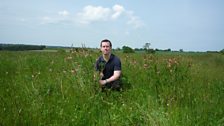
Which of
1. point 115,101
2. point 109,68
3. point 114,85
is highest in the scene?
point 109,68

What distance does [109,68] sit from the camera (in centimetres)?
582

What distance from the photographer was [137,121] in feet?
11.9

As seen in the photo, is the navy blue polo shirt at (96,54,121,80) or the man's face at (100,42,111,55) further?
the navy blue polo shirt at (96,54,121,80)

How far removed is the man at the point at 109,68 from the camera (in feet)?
18.3

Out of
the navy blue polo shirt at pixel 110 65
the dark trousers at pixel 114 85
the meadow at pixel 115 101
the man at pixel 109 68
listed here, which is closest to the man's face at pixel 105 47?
the man at pixel 109 68

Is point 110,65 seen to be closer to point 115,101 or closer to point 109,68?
point 109,68

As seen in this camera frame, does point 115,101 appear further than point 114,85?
No

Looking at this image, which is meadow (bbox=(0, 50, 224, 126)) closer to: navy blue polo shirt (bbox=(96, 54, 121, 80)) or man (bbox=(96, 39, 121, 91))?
man (bbox=(96, 39, 121, 91))

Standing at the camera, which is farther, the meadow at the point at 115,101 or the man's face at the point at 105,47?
the man's face at the point at 105,47

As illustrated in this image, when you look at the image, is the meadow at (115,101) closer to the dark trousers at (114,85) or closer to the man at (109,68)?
the dark trousers at (114,85)

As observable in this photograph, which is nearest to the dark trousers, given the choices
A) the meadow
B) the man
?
the man

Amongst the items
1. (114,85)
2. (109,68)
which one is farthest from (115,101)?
(109,68)

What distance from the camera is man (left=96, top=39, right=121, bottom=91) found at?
5571mm

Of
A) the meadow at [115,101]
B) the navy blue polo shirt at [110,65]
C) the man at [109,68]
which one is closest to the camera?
the meadow at [115,101]
